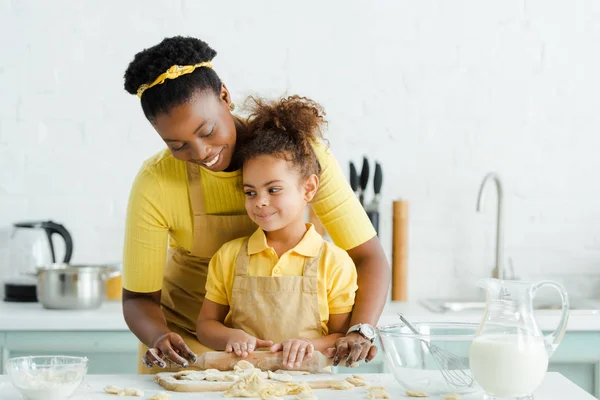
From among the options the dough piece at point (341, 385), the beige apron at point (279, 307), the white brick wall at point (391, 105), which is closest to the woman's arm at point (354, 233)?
the beige apron at point (279, 307)

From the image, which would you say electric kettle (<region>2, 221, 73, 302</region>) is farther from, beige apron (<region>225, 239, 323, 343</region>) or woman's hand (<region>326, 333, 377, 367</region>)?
woman's hand (<region>326, 333, 377, 367</region>)

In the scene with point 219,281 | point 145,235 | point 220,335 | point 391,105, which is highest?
point 391,105

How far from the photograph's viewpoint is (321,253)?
1898 mm

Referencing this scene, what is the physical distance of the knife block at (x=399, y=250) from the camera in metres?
3.08

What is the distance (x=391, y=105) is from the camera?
3.20m

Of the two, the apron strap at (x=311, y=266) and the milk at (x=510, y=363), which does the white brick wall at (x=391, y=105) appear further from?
the milk at (x=510, y=363)

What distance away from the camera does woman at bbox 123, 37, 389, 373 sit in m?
1.72

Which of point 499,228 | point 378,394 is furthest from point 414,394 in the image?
point 499,228

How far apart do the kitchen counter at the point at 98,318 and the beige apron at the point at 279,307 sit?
34.1 inches

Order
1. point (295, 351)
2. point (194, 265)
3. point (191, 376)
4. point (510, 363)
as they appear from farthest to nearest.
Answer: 1. point (194, 265)
2. point (295, 351)
3. point (191, 376)
4. point (510, 363)

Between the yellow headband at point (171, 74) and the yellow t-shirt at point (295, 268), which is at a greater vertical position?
the yellow headband at point (171, 74)

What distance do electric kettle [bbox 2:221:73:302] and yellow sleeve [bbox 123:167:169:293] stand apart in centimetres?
112

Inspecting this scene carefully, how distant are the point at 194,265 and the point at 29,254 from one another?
1328 millimetres

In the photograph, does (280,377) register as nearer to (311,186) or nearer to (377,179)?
(311,186)
